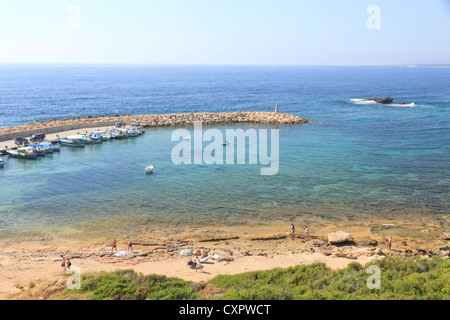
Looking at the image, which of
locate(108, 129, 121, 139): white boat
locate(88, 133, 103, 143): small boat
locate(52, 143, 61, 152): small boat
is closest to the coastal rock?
locate(52, 143, 61, 152): small boat

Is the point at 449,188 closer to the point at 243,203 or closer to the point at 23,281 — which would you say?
the point at 243,203

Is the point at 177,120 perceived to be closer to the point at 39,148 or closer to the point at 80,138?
the point at 80,138

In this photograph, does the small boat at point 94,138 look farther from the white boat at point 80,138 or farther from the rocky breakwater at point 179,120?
the rocky breakwater at point 179,120

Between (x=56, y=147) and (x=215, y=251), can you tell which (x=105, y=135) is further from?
(x=215, y=251)

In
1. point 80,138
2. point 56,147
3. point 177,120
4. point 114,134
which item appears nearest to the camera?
point 56,147

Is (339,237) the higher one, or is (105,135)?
(105,135)

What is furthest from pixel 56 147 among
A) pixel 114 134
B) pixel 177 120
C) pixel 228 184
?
pixel 228 184

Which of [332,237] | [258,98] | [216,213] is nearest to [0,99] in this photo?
[258,98]

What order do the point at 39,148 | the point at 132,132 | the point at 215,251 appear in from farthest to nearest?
the point at 132,132, the point at 39,148, the point at 215,251

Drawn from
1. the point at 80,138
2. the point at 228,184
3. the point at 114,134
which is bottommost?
the point at 228,184

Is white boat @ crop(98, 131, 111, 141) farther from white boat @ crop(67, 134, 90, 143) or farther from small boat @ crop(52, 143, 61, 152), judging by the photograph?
small boat @ crop(52, 143, 61, 152)

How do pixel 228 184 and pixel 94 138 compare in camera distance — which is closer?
pixel 228 184
